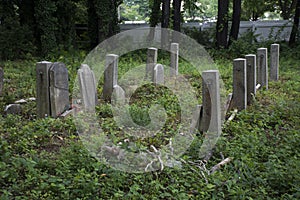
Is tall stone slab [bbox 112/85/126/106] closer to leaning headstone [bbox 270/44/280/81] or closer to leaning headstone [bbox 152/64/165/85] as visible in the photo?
leaning headstone [bbox 152/64/165/85]

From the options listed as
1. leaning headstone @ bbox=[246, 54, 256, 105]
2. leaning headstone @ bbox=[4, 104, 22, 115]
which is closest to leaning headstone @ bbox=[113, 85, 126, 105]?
leaning headstone @ bbox=[4, 104, 22, 115]

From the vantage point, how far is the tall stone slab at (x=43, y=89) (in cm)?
655

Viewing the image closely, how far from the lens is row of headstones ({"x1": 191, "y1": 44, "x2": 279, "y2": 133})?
5.91 metres

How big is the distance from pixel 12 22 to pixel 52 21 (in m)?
1.71

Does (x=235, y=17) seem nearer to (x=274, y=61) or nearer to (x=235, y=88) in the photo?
(x=274, y=61)

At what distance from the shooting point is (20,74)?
11.7 meters

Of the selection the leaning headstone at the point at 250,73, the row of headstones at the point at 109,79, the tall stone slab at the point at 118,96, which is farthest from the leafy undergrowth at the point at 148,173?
the tall stone slab at the point at 118,96

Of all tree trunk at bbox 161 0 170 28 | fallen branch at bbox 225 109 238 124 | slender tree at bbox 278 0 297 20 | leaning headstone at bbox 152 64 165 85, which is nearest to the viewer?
fallen branch at bbox 225 109 238 124

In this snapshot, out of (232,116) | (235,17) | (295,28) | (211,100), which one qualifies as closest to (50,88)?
(211,100)

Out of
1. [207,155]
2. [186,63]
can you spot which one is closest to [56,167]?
[207,155]

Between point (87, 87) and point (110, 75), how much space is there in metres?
0.92

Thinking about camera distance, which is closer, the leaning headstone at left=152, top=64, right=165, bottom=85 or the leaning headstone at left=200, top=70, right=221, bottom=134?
the leaning headstone at left=200, top=70, right=221, bottom=134

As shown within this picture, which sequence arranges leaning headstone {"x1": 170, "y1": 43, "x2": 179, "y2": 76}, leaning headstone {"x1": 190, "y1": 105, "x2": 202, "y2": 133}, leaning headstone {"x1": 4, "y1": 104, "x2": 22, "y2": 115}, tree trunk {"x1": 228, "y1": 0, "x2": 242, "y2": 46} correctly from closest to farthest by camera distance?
leaning headstone {"x1": 190, "y1": 105, "x2": 202, "y2": 133}
leaning headstone {"x1": 4, "y1": 104, "x2": 22, "y2": 115}
leaning headstone {"x1": 170, "y1": 43, "x2": 179, "y2": 76}
tree trunk {"x1": 228, "y1": 0, "x2": 242, "y2": 46}

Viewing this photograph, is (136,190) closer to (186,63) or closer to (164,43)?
(186,63)
